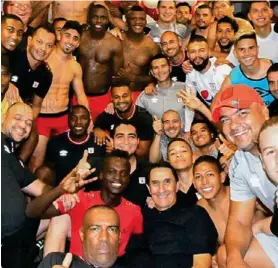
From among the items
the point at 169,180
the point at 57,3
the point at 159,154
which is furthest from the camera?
the point at 57,3

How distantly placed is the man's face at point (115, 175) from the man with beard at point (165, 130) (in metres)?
0.25

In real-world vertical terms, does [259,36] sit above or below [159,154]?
above

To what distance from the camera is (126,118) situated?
10.6ft

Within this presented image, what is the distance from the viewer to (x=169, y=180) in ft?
9.10

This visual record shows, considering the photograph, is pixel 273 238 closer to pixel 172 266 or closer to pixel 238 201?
pixel 238 201

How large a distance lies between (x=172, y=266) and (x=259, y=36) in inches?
59.3

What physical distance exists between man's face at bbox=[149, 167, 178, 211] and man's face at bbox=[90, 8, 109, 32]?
1092mm

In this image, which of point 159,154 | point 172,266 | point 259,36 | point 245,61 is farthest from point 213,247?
point 259,36

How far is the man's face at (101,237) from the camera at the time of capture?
90.7 inches

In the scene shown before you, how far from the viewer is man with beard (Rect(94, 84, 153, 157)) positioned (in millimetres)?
3125

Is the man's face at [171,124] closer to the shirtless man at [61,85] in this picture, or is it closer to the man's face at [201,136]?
the man's face at [201,136]

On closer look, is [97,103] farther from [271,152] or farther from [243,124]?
[271,152]

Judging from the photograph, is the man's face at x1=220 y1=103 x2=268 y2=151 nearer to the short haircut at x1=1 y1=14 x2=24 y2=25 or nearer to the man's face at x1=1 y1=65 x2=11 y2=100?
the man's face at x1=1 y1=65 x2=11 y2=100

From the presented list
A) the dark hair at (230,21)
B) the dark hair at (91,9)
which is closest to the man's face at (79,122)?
the dark hair at (91,9)
